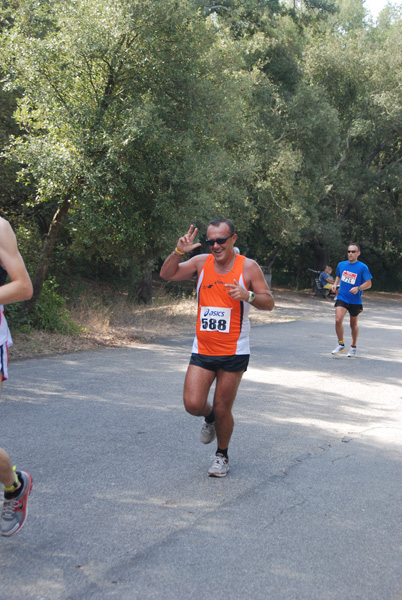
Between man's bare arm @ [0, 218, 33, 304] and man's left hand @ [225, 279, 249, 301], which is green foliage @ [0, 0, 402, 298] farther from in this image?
man's bare arm @ [0, 218, 33, 304]

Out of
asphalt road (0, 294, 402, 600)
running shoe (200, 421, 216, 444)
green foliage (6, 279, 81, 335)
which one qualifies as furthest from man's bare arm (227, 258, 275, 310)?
green foliage (6, 279, 81, 335)

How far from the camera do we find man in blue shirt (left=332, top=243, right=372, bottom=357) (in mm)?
11367

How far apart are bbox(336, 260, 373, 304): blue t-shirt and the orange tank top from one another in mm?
7004

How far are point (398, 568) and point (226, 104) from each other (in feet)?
36.1

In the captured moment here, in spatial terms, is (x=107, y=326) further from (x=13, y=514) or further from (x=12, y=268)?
(x=12, y=268)

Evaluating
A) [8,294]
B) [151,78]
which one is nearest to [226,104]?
[151,78]

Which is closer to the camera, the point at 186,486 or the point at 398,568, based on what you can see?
the point at 398,568

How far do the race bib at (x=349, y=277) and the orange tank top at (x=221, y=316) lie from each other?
700cm

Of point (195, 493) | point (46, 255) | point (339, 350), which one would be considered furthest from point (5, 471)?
point (46, 255)

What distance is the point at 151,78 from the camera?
38.6 feet

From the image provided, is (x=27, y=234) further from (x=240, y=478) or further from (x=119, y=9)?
(x=240, y=478)

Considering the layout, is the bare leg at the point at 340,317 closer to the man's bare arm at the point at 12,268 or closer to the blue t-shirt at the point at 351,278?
the blue t-shirt at the point at 351,278

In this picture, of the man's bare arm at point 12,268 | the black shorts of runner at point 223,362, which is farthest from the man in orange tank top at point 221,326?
the man's bare arm at point 12,268

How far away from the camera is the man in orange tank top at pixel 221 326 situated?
15.6 ft
